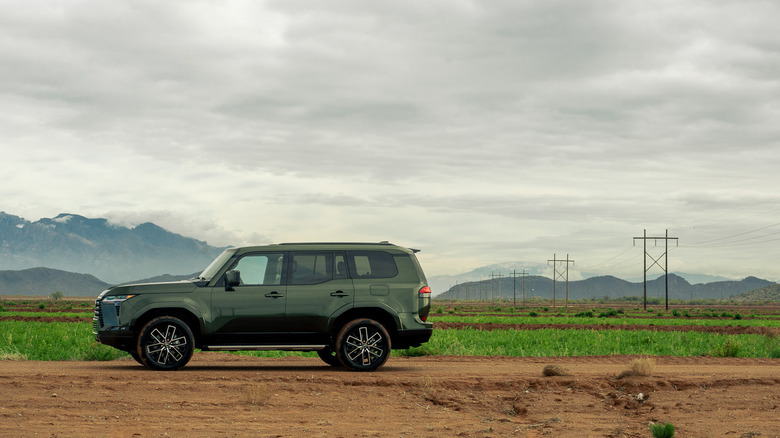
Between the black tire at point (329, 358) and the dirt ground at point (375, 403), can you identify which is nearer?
the dirt ground at point (375, 403)

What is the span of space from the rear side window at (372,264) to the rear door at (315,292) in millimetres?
208

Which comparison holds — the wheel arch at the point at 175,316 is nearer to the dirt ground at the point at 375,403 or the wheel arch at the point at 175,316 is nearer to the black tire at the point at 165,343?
the black tire at the point at 165,343

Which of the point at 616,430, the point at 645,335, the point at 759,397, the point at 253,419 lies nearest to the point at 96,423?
the point at 253,419

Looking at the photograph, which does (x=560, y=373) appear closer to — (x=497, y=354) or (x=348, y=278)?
(x=348, y=278)

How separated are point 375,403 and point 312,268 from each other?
425 cm

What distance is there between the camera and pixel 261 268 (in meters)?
17.5

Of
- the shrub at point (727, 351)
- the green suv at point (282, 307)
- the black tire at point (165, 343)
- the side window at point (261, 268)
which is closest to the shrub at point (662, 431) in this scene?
the green suv at point (282, 307)

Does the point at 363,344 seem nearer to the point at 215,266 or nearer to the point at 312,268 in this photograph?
the point at 312,268

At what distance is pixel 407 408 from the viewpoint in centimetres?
1395

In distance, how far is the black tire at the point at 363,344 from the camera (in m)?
17.2

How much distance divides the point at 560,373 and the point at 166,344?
8068mm

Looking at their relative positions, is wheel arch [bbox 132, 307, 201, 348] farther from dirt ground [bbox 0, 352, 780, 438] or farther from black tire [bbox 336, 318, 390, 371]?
black tire [bbox 336, 318, 390, 371]

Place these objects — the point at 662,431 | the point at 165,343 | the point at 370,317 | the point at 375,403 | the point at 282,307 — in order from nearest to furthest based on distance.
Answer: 1. the point at 662,431
2. the point at 375,403
3. the point at 165,343
4. the point at 282,307
5. the point at 370,317

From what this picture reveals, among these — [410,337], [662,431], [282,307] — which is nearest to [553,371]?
[410,337]
